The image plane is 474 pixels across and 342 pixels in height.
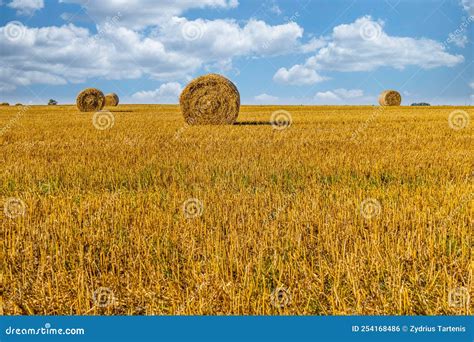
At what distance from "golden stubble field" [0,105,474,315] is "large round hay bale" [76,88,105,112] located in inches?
1022

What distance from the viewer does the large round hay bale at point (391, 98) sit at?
43.1 m

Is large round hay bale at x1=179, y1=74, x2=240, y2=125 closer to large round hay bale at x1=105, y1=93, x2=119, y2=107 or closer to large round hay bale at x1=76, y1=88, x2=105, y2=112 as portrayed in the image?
large round hay bale at x1=76, y1=88, x2=105, y2=112

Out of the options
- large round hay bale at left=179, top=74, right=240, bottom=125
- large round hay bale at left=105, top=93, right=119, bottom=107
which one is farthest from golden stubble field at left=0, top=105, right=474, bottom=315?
large round hay bale at left=105, top=93, right=119, bottom=107

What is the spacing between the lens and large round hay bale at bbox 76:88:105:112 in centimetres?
3253

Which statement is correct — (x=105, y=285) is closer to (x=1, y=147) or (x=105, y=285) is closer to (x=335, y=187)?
(x=335, y=187)

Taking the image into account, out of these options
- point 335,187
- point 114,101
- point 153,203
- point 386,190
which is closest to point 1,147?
point 153,203

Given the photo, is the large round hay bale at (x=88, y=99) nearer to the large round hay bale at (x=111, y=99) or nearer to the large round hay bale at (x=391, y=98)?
the large round hay bale at (x=111, y=99)

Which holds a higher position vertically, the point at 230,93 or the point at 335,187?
the point at 230,93

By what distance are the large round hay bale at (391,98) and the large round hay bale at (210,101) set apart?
28.8 metres

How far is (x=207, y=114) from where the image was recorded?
18219 millimetres

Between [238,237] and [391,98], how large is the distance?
140 ft

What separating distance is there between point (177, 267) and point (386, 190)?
3432 millimetres

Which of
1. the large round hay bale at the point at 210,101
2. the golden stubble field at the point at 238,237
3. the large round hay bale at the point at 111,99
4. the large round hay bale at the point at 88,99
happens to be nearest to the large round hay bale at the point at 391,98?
the large round hay bale at the point at 88,99

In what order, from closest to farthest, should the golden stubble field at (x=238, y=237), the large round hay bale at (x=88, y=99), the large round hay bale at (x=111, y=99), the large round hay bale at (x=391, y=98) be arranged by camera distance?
the golden stubble field at (x=238, y=237)
the large round hay bale at (x=88, y=99)
the large round hay bale at (x=391, y=98)
the large round hay bale at (x=111, y=99)
